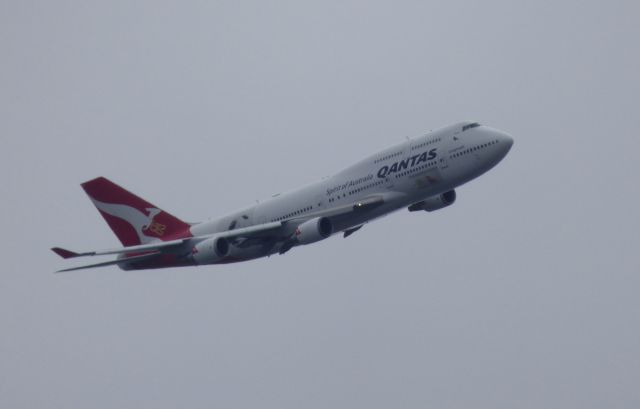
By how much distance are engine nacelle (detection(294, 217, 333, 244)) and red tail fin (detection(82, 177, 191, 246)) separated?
1414 centimetres

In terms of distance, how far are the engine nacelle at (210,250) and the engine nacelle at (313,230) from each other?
6075 millimetres

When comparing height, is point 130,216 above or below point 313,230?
above

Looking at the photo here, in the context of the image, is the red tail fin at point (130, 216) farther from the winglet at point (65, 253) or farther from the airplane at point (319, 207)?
the winglet at point (65, 253)

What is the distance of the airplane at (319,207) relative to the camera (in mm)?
65812

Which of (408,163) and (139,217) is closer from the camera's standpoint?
(408,163)

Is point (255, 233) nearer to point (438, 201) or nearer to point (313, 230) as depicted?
point (313, 230)

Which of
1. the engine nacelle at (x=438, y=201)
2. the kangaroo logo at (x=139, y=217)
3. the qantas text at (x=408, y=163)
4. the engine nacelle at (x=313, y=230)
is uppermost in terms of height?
the kangaroo logo at (x=139, y=217)

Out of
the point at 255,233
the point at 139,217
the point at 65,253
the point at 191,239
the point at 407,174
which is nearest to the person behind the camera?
the point at 65,253

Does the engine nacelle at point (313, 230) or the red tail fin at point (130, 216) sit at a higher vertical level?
the red tail fin at point (130, 216)

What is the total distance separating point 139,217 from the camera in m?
80.4

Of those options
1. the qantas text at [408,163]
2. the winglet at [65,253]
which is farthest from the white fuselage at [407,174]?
the winglet at [65,253]

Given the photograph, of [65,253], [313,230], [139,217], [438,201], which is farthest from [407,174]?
[139,217]

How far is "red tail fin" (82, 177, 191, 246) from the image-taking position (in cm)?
7975

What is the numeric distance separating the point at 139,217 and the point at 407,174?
79.2 feet
